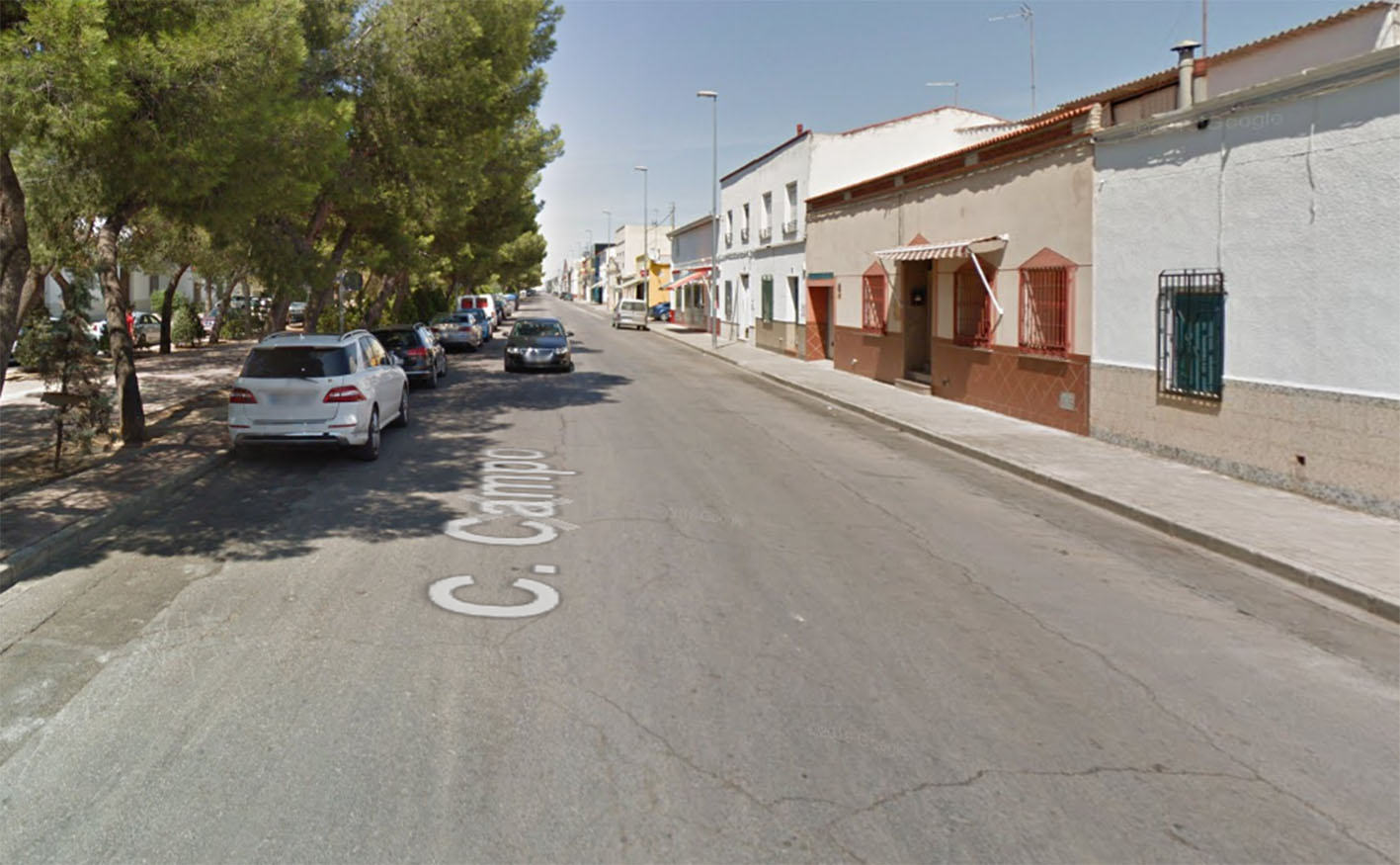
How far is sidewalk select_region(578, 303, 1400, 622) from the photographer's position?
7770mm

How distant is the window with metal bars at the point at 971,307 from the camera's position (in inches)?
713

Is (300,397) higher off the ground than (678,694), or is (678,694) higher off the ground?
(300,397)

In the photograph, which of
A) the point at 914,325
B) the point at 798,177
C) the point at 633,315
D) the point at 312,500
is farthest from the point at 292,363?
the point at 633,315

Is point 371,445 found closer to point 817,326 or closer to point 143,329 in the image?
point 817,326

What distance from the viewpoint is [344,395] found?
1206 cm

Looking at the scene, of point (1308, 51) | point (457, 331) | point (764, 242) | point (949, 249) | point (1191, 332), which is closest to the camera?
point (1191, 332)

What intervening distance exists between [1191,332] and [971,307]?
6906 mm

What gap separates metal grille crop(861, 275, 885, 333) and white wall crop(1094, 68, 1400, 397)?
33.5 ft

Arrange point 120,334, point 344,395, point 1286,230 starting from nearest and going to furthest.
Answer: point 1286,230 → point 344,395 → point 120,334

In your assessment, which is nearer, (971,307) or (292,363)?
(292,363)

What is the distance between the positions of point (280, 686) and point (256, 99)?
7.39 metres

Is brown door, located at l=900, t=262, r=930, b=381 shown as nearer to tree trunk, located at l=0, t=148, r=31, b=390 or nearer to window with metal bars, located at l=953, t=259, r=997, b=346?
window with metal bars, located at l=953, t=259, r=997, b=346

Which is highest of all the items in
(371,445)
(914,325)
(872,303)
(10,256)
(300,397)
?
(872,303)

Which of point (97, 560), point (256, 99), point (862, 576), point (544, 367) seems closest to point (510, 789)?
point (862, 576)
